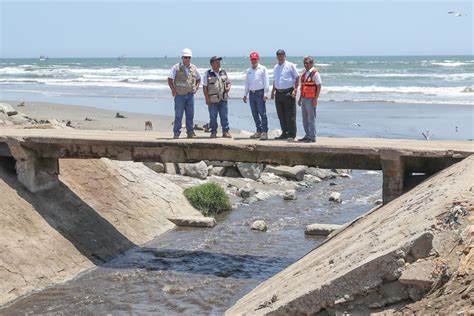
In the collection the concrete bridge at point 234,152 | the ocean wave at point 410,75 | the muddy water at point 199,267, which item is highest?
the concrete bridge at point 234,152

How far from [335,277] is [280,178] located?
13.8 metres

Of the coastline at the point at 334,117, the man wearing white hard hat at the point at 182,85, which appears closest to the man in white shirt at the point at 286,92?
the man wearing white hard hat at the point at 182,85

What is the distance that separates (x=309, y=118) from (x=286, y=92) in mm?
910

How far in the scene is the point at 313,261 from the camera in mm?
9836

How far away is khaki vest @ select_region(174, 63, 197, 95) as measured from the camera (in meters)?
13.9

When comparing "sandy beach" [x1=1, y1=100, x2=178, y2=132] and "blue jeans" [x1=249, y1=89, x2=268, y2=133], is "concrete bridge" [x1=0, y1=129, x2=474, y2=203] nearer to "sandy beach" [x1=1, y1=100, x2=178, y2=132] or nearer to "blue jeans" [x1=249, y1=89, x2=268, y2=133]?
"blue jeans" [x1=249, y1=89, x2=268, y2=133]

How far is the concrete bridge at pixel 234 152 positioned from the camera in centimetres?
1199

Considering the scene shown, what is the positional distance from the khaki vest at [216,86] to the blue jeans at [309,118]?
1.69m

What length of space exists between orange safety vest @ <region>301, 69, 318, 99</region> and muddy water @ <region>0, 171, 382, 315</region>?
299 cm

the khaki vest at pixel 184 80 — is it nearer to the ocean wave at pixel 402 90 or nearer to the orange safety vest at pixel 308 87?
the orange safety vest at pixel 308 87

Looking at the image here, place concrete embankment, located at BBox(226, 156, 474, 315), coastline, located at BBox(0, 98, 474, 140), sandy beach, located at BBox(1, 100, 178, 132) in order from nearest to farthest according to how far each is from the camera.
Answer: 1. concrete embankment, located at BBox(226, 156, 474, 315)
2. coastline, located at BBox(0, 98, 474, 140)
3. sandy beach, located at BBox(1, 100, 178, 132)

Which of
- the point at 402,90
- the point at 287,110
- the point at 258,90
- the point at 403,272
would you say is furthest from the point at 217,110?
the point at 402,90

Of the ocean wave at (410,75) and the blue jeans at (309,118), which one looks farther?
the ocean wave at (410,75)

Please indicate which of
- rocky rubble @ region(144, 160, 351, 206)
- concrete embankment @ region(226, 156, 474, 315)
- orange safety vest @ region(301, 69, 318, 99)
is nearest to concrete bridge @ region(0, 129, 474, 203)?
orange safety vest @ region(301, 69, 318, 99)
